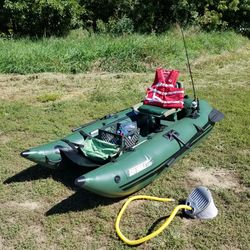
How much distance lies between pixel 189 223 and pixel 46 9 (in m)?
11.7

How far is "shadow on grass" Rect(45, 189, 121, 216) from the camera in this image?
16.0ft

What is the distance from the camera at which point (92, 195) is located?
5.14 metres

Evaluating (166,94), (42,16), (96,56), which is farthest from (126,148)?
(42,16)

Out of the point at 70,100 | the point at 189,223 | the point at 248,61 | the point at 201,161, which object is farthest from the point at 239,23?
the point at 189,223

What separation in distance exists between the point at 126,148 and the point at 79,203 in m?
0.89

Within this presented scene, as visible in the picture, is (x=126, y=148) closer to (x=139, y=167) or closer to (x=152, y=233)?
(x=139, y=167)

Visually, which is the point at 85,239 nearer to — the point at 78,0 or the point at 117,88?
the point at 117,88

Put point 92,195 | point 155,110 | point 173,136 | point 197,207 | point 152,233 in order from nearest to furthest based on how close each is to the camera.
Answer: point 152,233, point 197,207, point 92,195, point 173,136, point 155,110

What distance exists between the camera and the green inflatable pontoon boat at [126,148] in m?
4.77

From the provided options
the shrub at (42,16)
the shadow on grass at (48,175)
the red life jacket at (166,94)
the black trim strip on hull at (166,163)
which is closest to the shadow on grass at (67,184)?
the shadow on grass at (48,175)

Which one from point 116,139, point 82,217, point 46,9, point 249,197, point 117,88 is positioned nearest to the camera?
point 82,217

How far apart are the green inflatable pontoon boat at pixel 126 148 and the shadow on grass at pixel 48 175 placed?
241 millimetres

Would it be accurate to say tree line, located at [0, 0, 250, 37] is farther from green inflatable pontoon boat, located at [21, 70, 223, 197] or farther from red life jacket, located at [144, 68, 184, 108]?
green inflatable pontoon boat, located at [21, 70, 223, 197]

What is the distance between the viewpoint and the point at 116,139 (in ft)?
17.7
